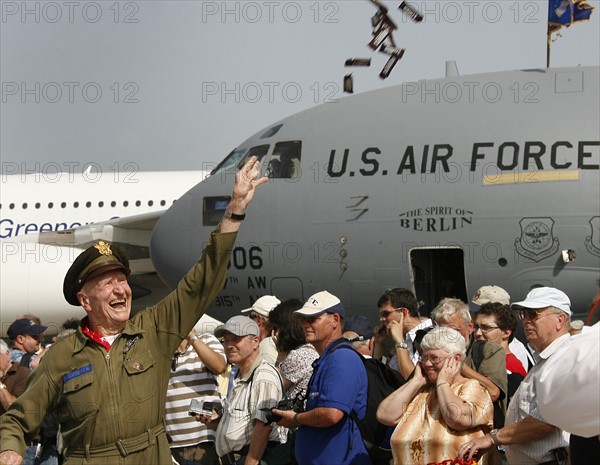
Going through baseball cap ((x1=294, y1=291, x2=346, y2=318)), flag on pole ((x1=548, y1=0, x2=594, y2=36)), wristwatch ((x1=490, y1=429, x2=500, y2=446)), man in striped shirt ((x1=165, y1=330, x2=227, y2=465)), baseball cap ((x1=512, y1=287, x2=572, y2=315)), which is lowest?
man in striped shirt ((x1=165, y1=330, x2=227, y2=465))

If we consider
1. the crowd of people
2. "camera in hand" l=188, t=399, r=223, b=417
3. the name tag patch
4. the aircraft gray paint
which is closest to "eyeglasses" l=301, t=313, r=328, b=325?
the crowd of people

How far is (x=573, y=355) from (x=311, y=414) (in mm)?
3461

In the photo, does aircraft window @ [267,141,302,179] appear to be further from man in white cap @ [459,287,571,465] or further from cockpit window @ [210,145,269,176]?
man in white cap @ [459,287,571,465]

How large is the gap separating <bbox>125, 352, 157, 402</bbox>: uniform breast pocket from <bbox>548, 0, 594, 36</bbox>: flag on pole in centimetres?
941

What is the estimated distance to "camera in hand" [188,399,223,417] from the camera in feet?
24.8

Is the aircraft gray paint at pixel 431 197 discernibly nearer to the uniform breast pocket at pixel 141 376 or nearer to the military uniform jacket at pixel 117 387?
the military uniform jacket at pixel 117 387

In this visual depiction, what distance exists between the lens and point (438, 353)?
5.99 metres

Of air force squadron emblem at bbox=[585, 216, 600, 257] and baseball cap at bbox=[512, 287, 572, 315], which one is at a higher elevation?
air force squadron emblem at bbox=[585, 216, 600, 257]

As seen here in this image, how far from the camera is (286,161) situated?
13008 millimetres

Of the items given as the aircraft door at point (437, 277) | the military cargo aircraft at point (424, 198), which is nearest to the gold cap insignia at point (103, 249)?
the military cargo aircraft at point (424, 198)

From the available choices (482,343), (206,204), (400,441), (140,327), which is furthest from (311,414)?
(206,204)

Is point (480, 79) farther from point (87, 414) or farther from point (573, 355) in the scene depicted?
point (573, 355)

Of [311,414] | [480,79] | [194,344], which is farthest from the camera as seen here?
[480,79]

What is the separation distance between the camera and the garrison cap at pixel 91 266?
15.5 feet
